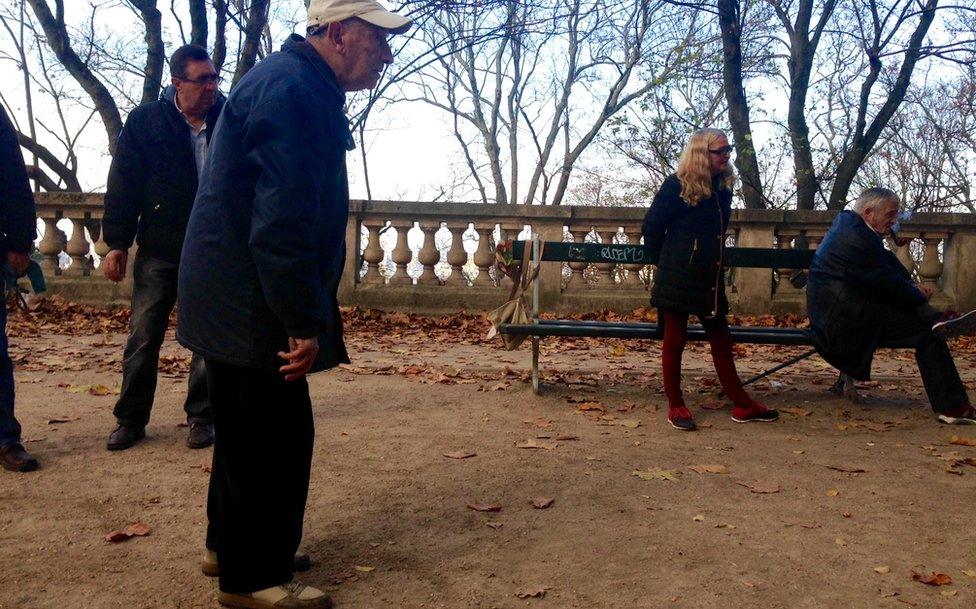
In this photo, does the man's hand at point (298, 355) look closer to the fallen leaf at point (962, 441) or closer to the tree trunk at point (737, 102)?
the fallen leaf at point (962, 441)

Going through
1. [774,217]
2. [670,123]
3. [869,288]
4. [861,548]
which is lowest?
[861,548]

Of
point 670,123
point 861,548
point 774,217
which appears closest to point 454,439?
point 861,548

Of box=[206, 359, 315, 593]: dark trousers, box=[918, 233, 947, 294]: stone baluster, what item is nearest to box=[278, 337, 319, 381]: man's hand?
box=[206, 359, 315, 593]: dark trousers

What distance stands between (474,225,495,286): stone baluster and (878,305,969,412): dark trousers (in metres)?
5.76

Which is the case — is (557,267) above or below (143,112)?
below

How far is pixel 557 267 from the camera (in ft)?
36.7

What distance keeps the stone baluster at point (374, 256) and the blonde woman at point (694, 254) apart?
19.8ft

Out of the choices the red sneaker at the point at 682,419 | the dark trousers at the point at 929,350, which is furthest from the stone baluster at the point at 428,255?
the dark trousers at the point at 929,350

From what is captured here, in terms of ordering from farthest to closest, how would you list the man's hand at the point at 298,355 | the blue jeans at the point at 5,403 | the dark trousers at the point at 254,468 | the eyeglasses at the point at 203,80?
the eyeglasses at the point at 203,80 < the blue jeans at the point at 5,403 < the dark trousers at the point at 254,468 < the man's hand at the point at 298,355

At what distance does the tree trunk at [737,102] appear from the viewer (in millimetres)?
14594

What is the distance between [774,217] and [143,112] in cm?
816

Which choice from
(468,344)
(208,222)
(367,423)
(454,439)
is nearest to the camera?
(208,222)

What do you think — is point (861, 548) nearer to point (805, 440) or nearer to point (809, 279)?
→ point (805, 440)

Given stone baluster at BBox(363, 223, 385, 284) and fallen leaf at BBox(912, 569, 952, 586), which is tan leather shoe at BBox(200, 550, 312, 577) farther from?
stone baluster at BBox(363, 223, 385, 284)
